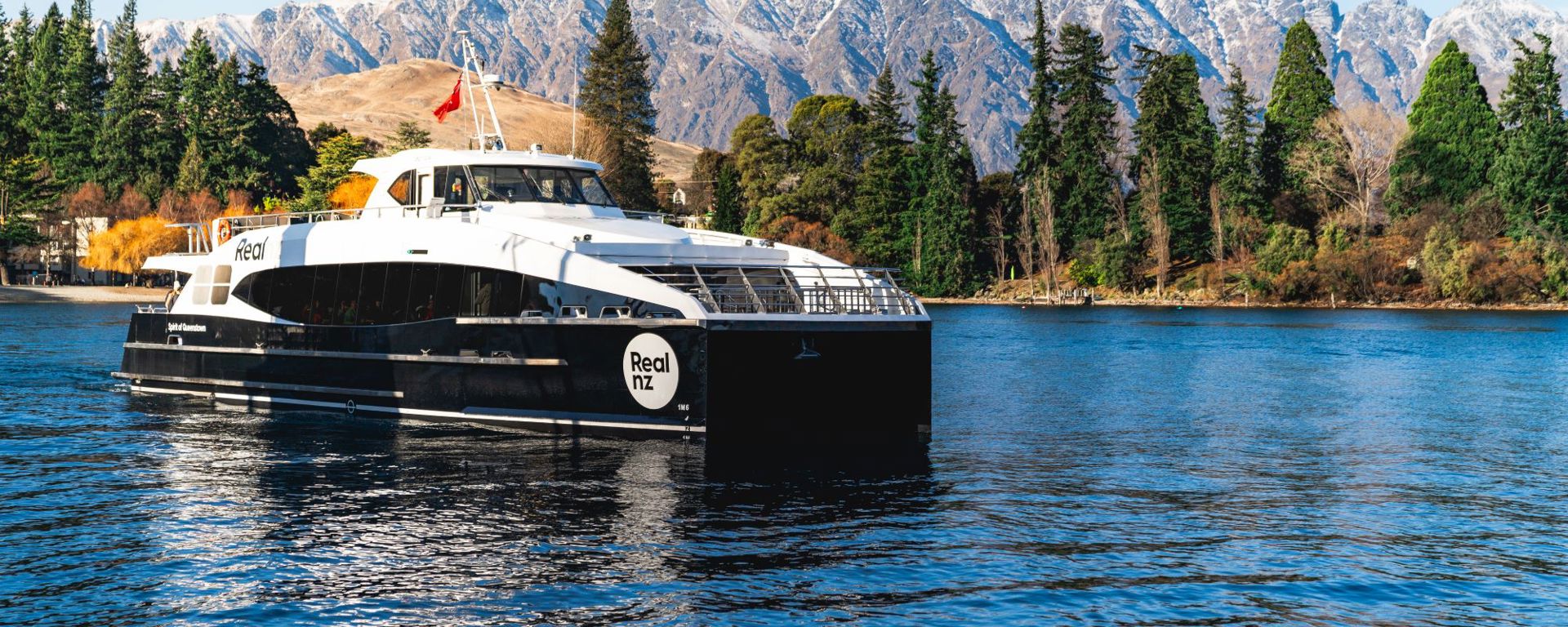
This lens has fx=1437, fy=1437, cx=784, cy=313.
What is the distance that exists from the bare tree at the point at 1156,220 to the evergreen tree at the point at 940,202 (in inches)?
539

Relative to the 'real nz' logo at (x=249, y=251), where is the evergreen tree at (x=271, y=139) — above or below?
above

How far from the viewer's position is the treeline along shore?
316 ft

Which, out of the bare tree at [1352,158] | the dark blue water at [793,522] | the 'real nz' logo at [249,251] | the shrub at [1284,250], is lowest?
the dark blue water at [793,522]

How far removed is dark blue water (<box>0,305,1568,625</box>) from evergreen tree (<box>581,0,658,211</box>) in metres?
95.2

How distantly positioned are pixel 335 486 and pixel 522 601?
23.4 feet

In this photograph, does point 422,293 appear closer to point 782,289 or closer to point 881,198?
point 782,289

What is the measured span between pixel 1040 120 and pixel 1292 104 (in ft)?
64.2

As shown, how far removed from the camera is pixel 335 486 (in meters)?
20.4

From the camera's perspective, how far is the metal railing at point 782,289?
22938 mm

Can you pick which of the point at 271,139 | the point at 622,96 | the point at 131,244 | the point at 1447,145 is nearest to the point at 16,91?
the point at 271,139

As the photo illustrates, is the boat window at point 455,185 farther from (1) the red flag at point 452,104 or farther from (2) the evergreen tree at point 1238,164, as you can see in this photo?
(2) the evergreen tree at point 1238,164

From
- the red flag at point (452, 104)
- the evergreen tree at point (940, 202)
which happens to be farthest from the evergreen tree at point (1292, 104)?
the red flag at point (452, 104)

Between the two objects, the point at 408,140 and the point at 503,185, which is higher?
the point at 408,140

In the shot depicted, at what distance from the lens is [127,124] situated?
432 ft
